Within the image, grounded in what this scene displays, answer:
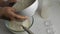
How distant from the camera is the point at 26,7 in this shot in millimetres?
611

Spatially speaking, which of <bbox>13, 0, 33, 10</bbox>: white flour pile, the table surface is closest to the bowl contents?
<bbox>13, 0, 33, 10</bbox>: white flour pile

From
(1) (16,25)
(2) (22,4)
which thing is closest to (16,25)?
(1) (16,25)

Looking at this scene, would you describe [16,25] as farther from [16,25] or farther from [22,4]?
[22,4]

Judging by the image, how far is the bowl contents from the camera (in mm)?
617

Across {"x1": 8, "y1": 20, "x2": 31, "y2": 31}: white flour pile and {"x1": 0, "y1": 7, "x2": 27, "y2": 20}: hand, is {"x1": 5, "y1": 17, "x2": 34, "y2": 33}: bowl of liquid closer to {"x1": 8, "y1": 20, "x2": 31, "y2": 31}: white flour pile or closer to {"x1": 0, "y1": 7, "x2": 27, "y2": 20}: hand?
{"x1": 8, "y1": 20, "x2": 31, "y2": 31}: white flour pile

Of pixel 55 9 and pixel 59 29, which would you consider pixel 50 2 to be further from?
pixel 59 29

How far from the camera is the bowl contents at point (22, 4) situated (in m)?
0.62

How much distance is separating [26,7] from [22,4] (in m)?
0.03

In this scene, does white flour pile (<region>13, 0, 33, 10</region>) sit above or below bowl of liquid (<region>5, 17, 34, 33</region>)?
above

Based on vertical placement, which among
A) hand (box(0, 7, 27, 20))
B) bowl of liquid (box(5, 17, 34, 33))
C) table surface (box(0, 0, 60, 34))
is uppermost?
hand (box(0, 7, 27, 20))

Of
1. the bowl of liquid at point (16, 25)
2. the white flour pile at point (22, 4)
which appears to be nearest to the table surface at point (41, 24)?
the bowl of liquid at point (16, 25)

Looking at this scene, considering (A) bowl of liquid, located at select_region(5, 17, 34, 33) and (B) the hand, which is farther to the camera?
(A) bowl of liquid, located at select_region(5, 17, 34, 33)

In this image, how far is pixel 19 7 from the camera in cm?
62

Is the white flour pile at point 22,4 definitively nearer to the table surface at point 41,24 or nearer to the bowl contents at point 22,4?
the bowl contents at point 22,4
